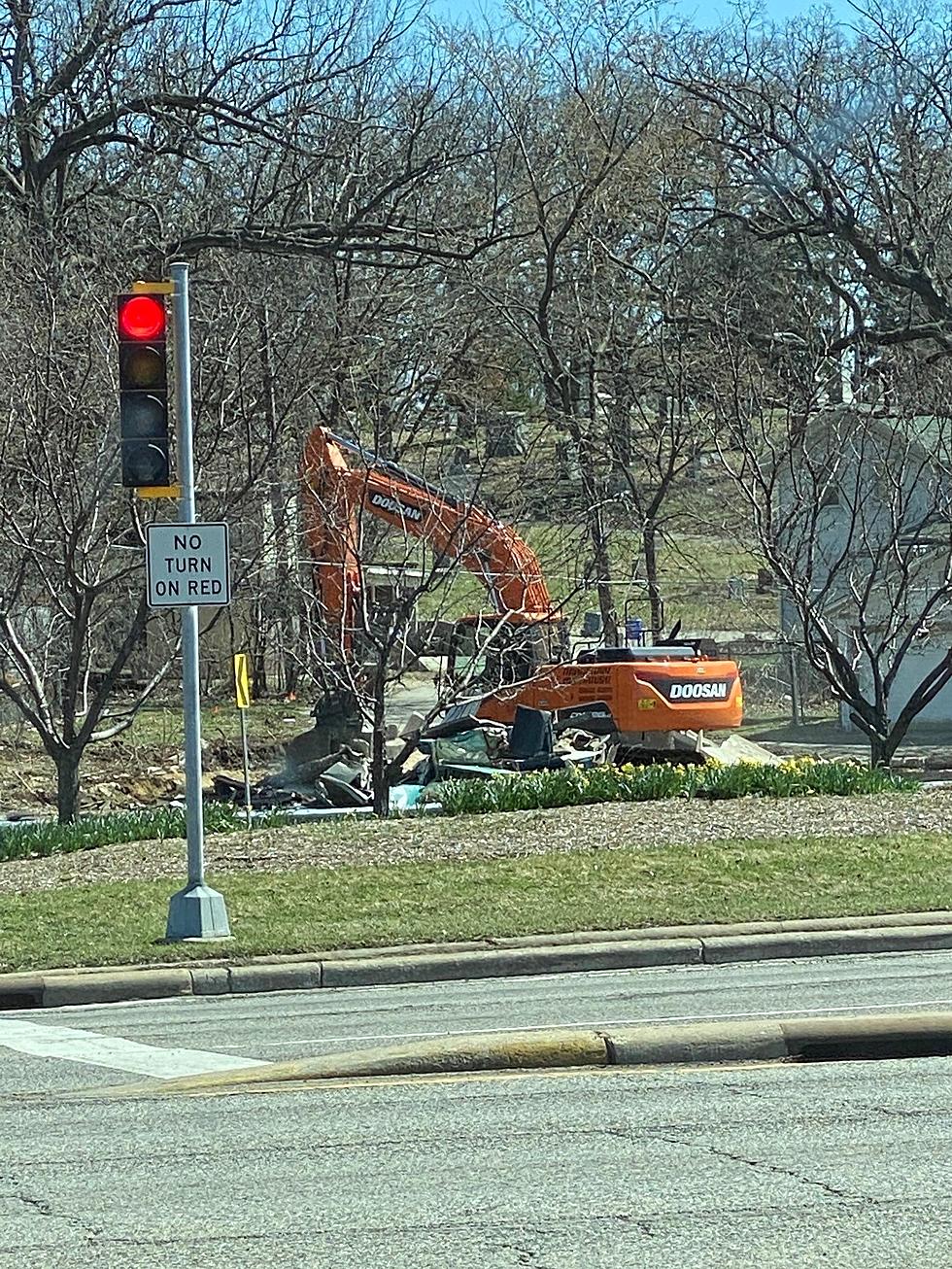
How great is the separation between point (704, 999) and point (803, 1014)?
921 mm

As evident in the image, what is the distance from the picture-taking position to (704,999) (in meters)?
10.8

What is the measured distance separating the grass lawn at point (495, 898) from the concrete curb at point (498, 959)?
0.71 feet

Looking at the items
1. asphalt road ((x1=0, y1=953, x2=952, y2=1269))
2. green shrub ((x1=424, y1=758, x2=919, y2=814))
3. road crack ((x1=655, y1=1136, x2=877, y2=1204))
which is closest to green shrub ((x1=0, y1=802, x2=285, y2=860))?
green shrub ((x1=424, y1=758, x2=919, y2=814))

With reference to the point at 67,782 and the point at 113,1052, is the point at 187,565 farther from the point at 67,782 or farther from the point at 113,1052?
the point at 67,782

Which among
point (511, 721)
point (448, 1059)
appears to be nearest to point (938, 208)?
point (511, 721)

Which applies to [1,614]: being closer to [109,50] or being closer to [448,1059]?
[448,1059]

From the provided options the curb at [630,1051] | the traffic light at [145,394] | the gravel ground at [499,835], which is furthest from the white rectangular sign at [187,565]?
the curb at [630,1051]

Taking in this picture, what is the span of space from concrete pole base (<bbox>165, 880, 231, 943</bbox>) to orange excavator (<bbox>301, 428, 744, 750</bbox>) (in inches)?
261

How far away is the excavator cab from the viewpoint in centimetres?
2009

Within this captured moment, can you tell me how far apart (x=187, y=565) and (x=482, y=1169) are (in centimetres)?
712

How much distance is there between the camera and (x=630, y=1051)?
8.80 m

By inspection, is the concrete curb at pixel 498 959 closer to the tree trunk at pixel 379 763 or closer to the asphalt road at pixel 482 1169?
the asphalt road at pixel 482 1169

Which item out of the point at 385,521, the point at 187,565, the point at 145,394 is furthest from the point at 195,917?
the point at 385,521

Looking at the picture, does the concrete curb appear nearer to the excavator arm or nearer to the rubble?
the excavator arm
